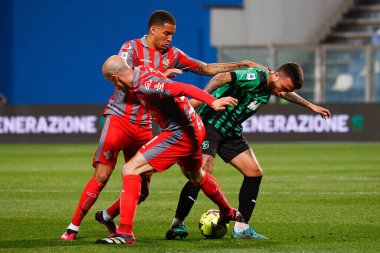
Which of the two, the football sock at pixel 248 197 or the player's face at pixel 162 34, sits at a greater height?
the player's face at pixel 162 34

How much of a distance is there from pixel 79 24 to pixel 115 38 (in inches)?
50.8

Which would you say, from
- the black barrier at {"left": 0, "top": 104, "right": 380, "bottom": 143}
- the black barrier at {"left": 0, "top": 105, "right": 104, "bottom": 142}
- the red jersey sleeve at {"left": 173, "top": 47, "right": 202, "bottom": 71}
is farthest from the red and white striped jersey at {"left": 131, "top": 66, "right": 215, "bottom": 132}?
the black barrier at {"left": 0, "top": 105, "right": 104, "bottom": 142}

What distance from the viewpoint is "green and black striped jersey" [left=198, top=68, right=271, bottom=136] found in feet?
29.5

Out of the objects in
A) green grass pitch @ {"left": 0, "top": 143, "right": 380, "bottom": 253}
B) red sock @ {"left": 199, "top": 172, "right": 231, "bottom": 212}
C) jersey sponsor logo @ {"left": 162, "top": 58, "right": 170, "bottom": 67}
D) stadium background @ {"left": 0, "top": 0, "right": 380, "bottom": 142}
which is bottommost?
green grass pitch @ {"left": 0, "top": 143, "right": 380, "bottom": 253}

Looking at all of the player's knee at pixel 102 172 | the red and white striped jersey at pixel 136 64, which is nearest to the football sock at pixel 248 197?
the red and white striped jersey at pixel 136 64

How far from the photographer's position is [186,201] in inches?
366

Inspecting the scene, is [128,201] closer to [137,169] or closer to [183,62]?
[137,169]

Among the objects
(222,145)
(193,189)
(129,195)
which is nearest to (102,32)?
(222,145)

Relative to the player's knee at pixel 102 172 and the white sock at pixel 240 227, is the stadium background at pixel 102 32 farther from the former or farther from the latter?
the player's knee at pixel 102 172

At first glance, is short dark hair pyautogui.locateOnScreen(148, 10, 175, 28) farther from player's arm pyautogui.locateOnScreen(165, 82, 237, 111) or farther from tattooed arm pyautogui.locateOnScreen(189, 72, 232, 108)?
player's arm pyautogui.locateOnScreen(165, 82, 237, 111)

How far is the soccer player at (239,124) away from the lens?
29.5 ft

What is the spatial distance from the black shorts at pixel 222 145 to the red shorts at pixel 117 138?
0.58 m

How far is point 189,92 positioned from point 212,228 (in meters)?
1.73

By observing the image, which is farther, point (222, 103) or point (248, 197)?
point (248, 197)
